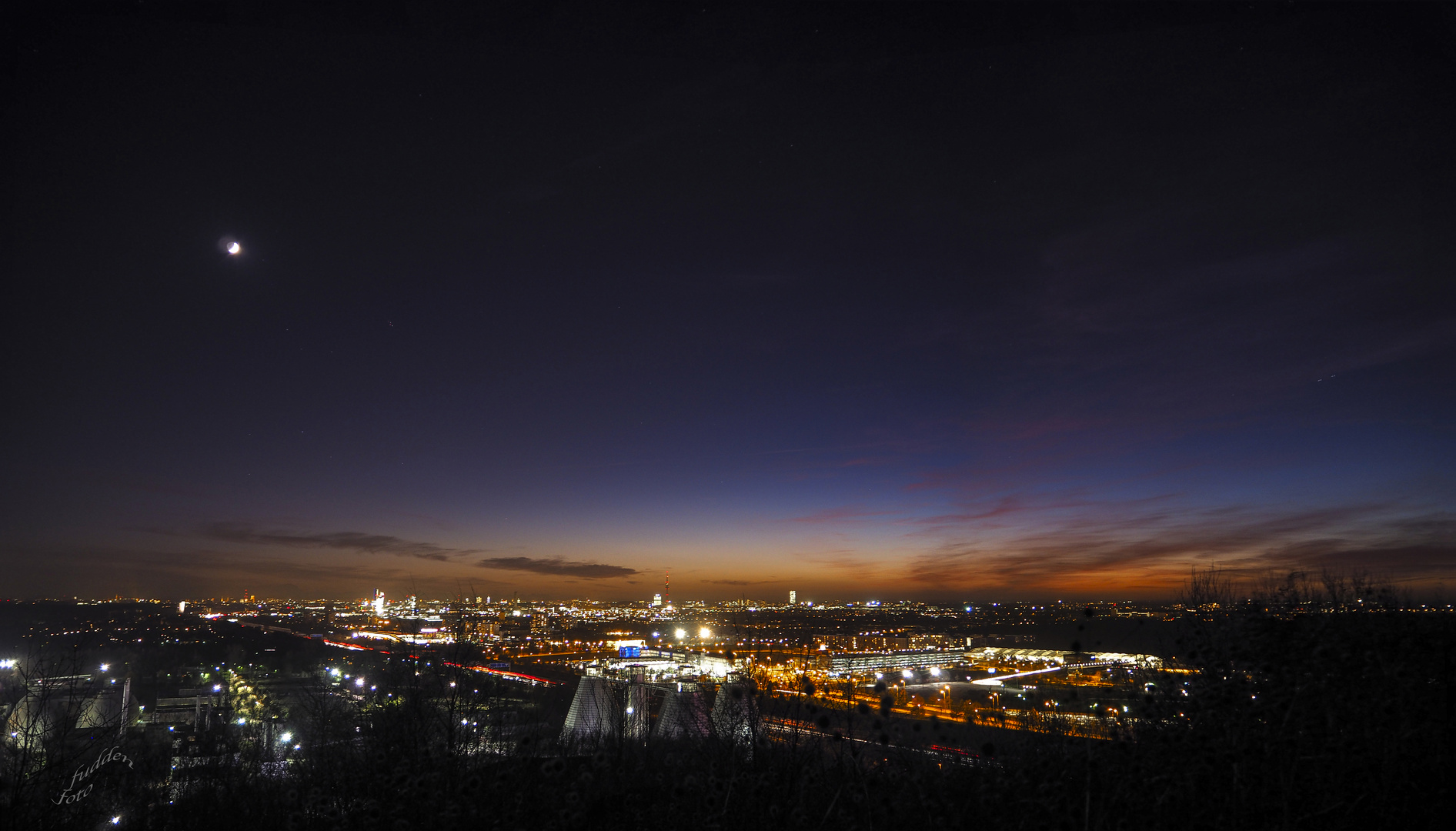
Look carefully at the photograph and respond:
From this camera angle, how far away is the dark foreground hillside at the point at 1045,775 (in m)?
4.64

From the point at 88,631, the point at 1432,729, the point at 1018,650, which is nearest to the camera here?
the point at 1432,729

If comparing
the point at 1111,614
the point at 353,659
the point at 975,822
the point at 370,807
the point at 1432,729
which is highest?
the point at 1111,614

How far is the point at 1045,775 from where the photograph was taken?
5.28m

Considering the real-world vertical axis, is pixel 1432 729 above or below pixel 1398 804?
above

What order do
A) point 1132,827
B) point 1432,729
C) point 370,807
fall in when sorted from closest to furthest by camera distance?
1. point 370,807
2. point 1132,827
3. point 1432,729

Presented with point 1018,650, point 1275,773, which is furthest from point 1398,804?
point 1018,650

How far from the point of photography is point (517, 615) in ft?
45.9

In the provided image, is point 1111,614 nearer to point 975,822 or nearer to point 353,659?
point 975,822

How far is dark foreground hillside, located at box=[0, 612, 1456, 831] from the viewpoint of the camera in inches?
183

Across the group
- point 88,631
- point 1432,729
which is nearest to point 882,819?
point 1432,729

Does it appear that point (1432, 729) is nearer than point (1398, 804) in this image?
No

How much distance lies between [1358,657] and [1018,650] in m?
5.01

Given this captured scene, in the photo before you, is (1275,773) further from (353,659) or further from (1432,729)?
(353,659)

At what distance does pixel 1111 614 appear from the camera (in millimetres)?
7207
